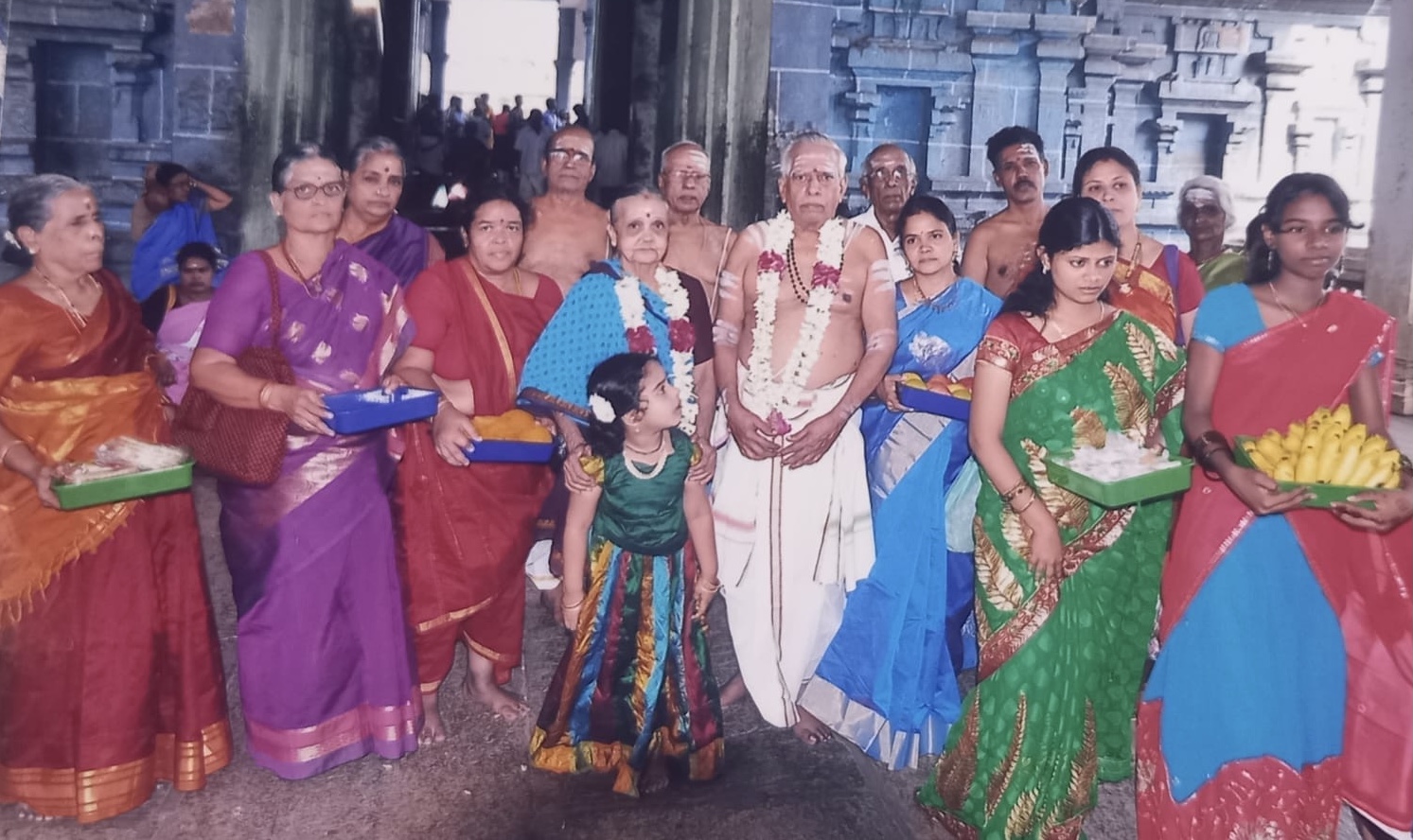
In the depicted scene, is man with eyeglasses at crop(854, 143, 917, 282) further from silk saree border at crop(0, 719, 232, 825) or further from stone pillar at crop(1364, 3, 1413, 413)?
stone pillar at crop(1364, 3, 1413, 413)

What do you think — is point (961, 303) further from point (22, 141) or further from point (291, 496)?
point (22, 141)

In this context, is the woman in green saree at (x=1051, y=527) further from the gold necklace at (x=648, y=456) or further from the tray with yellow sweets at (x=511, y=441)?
the tray with yellow sweets at (x=511, y=441)

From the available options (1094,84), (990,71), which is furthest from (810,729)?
(1094,84)

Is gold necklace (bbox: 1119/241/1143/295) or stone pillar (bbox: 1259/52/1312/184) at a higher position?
stone pillar (bbox: 1259/52/1312/184)

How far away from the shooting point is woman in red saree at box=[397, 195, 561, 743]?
3.37 meters

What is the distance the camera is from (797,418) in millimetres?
3561

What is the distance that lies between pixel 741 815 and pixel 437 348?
170cm

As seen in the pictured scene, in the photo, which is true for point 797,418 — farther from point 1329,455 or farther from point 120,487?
point 120,487

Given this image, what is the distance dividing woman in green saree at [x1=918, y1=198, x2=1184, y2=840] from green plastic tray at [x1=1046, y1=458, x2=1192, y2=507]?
12cm

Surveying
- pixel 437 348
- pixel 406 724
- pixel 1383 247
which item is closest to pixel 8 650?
pixel 406 724

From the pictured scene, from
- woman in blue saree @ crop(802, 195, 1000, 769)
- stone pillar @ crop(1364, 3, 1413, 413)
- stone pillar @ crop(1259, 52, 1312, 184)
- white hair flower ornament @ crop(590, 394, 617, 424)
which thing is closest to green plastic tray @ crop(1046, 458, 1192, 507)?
woman in blue saree @ crop(802, 195, 1000, 769)

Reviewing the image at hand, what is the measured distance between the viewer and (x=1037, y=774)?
2.78m

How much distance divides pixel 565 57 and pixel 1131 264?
26.7 metres

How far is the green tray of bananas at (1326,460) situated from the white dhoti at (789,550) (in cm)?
131
